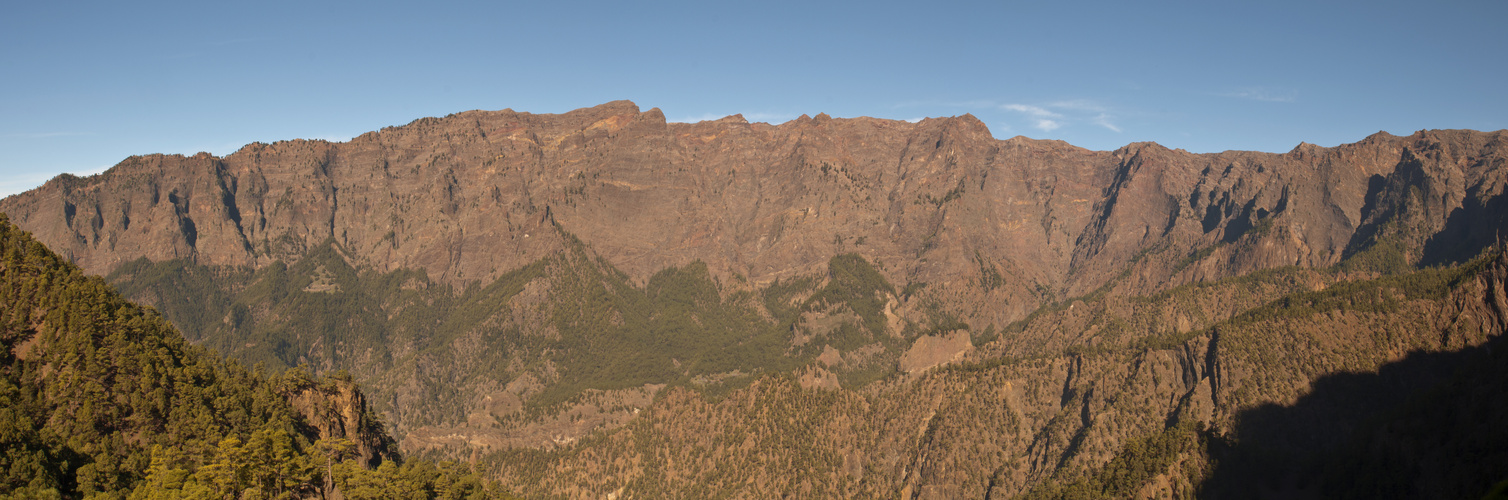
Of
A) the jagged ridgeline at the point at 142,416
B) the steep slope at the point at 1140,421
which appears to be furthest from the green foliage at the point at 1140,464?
the jagged ridgeline at the point at 142,416

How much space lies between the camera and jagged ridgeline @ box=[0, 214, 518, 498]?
77.4 m

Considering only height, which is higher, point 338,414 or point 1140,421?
point 338,414

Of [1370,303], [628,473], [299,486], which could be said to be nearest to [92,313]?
[299,486]

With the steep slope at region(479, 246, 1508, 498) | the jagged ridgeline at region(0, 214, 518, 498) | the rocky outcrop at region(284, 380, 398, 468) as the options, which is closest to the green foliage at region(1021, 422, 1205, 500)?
the steep slope at region(479, 246, 1508, 498)

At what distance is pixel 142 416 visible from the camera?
298ft

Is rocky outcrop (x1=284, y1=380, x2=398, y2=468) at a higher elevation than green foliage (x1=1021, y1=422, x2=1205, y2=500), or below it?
higher

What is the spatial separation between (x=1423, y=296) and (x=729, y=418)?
11784 centimetres

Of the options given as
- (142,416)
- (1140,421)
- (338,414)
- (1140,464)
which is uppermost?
(142,416)

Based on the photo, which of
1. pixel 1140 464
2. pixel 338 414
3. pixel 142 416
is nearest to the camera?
pixel 142 416

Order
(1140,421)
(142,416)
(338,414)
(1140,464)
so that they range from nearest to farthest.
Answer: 1. (142,416)
2. (338,414)
3. (1140,464)
4. (1140,421)

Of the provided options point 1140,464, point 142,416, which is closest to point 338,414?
point 142,416

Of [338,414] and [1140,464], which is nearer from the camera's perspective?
[338,414]

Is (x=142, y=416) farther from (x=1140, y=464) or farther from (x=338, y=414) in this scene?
(x=1140, y=464)

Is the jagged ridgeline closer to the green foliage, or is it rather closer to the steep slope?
the steep slope
